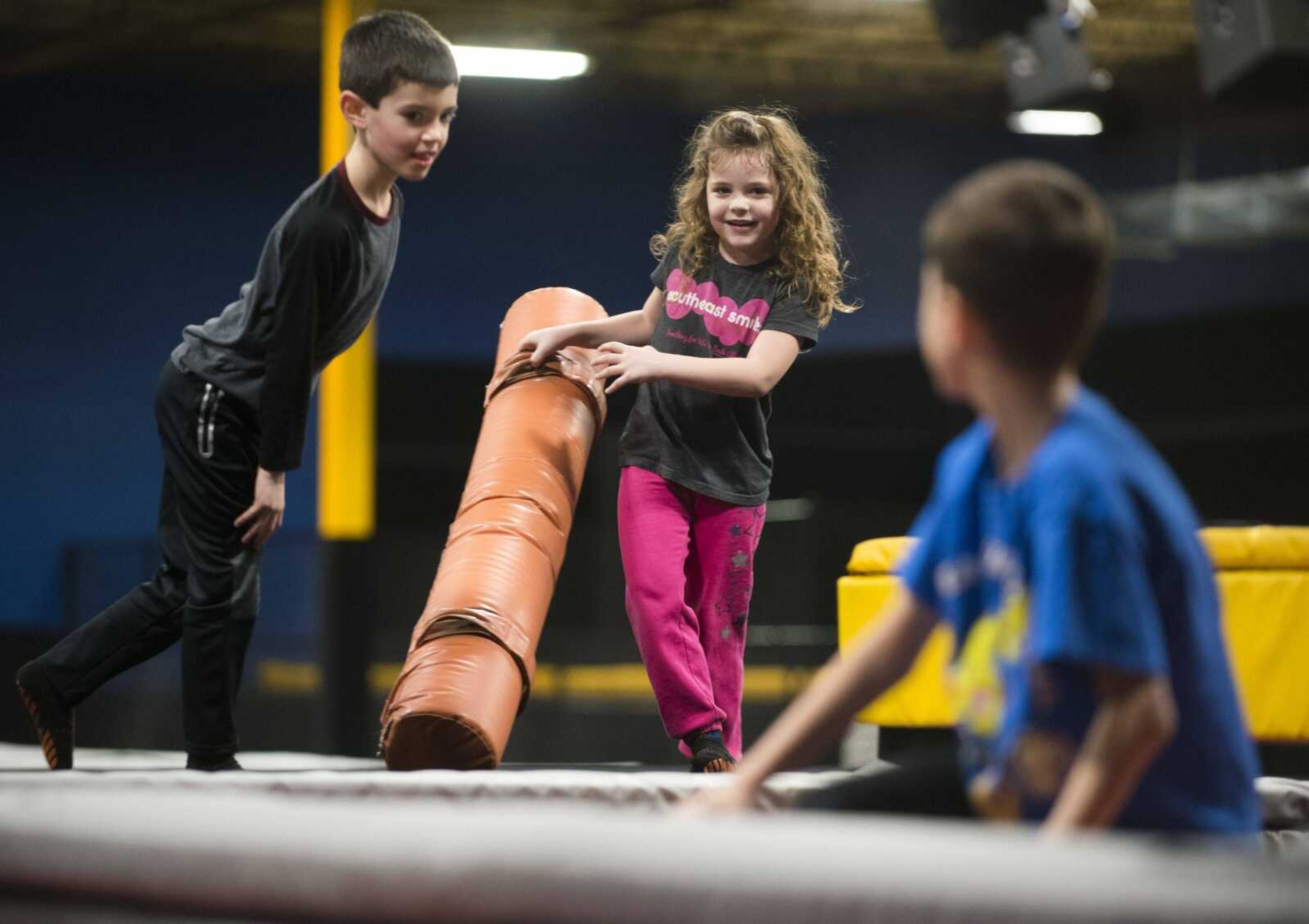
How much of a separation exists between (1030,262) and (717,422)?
1747mm

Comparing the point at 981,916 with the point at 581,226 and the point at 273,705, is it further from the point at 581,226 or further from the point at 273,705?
the point at 581,226

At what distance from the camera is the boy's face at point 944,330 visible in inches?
51.8

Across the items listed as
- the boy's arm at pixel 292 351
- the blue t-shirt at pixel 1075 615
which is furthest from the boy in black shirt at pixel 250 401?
the blue t-shirt at pixel 1075 615

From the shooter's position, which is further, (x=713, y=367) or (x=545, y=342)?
(x=545, y=342)

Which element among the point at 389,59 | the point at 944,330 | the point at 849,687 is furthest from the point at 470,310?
the point at 944,330

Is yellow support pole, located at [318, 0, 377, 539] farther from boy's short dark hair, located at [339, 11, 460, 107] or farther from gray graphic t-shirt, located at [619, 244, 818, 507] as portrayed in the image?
boy's short dark hair, located at [339, 11, 460, 107]

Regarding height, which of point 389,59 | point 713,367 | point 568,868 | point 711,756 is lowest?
point 711,756

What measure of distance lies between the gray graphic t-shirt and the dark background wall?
16.9ft

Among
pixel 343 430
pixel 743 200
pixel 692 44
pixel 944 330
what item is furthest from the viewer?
pixel 692 44

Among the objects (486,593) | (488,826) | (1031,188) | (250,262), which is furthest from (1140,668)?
(250,262)

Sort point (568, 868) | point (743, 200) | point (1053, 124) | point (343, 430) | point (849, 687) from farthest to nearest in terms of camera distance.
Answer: point (1053, 124), point (343, 430), point (743, 200), point (849, 687), point (568, 868)

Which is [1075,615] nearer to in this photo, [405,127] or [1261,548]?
[405,127]

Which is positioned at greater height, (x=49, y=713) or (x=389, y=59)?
(x=389, y=59)

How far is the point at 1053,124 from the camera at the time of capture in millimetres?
11945
